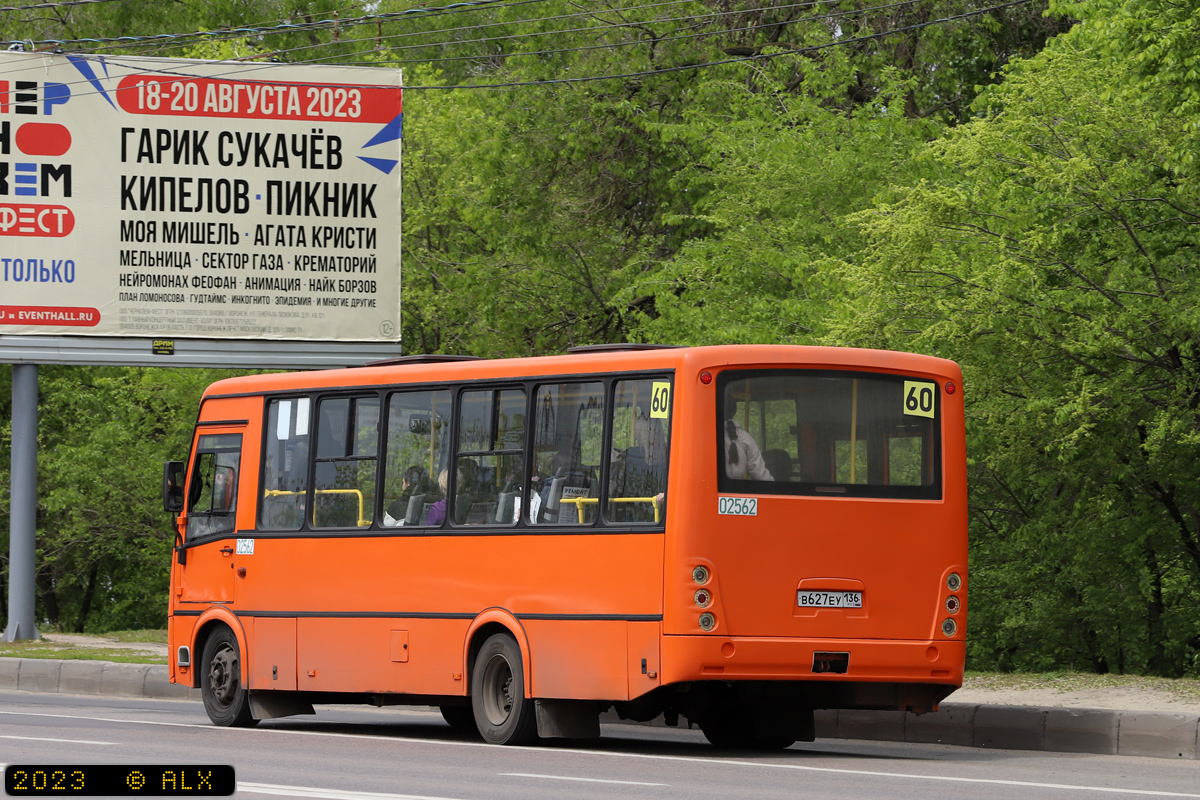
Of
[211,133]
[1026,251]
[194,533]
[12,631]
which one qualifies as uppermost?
[211,133]

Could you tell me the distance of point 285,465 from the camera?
16.2m

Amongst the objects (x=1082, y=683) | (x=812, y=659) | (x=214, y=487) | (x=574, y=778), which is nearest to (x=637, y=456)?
(x=812, y=659)

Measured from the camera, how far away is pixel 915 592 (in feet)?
44.2

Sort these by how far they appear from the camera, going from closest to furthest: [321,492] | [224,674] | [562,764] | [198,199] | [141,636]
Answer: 1. [562,764]
2. [321,492]
3. [224,674]
4. [198,199]
5. [141,636]

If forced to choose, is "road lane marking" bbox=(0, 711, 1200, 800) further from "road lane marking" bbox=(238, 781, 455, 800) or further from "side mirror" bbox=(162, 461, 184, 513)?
"road lane marking" bbox=(238, 781, 455, 800)

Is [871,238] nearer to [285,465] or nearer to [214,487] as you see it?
[285,465]

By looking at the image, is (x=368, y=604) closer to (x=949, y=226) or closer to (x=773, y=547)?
(x=773, y=547)

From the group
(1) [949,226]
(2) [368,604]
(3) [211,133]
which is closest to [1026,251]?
(1) [949,226]

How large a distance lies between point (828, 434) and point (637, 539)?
1.49 meters

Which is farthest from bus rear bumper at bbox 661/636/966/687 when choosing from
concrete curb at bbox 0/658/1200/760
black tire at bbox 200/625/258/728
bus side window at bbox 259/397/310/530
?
black tire at bbox 200/625/258/728

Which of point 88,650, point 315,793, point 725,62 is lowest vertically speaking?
point 88,650

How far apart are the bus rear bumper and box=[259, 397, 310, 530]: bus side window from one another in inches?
172

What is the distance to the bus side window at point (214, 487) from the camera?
16.8m

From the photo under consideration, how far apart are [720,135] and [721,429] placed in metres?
13.8
